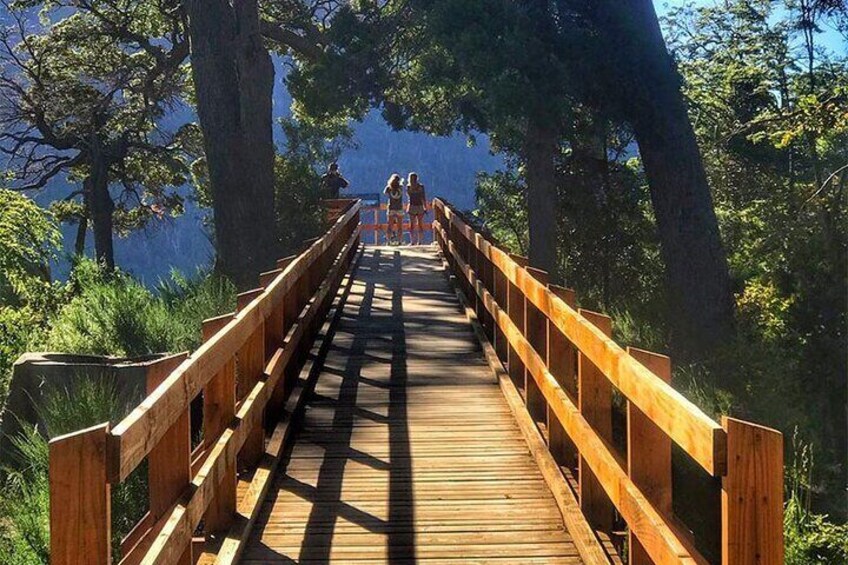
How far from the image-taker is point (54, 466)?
9.38ft

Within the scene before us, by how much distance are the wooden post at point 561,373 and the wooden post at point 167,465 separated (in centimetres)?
280

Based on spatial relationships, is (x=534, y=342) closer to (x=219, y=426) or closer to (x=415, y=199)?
(x=219, y=426)

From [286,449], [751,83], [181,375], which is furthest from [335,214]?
[181,375]

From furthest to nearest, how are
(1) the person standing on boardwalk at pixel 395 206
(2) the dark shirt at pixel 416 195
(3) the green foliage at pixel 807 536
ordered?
(1) the person standing on boardwalk at pixel 395 206 → (2) the dark shirt at pixel 416 195 → (3) the green foliage at pixel 807 536

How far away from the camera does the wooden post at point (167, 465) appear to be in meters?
4.05

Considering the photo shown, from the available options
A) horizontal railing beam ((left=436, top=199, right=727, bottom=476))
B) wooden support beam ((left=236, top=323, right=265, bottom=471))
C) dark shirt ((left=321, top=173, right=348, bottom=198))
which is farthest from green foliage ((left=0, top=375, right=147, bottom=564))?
dark shirt ((left=321, top=173, right=348, bottom=198))

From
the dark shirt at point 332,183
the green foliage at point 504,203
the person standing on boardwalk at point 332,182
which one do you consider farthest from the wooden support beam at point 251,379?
the green foliage at point 504,203

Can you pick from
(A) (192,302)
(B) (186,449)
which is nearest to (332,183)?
(A) (192,302)

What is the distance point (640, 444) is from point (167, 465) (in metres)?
1.90

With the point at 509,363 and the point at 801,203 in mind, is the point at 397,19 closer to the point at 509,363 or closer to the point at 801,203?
the point at 801,203

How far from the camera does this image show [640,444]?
4.18 metres

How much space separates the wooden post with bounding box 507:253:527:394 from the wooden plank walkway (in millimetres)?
243

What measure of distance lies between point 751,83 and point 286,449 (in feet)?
82.2

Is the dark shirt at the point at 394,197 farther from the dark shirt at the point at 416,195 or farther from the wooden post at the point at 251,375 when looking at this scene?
the wooden post at the point at 251,375
